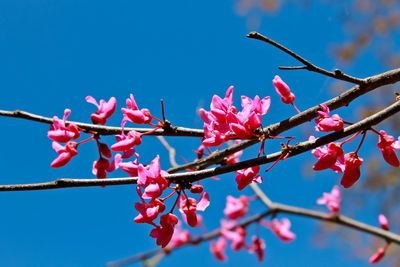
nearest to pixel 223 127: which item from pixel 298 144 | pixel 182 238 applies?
pixel 298 144

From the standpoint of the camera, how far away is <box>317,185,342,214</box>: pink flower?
11.4ft

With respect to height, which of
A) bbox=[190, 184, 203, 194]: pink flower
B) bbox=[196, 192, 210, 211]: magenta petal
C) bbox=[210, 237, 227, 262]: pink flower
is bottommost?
bbox=[196, 192, 210, 211]: magenta petal

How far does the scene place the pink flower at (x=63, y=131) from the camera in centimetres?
159

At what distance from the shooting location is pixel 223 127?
1508mm

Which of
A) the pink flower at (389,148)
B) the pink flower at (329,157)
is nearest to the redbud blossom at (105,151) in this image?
the pink flower at (329,157)

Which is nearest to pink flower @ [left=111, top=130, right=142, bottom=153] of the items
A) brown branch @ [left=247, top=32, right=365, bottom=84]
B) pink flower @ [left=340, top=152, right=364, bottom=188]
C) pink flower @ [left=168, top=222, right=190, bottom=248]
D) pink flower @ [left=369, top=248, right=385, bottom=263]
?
brown branch @ [left=247, top=32, right=365, bottom=84]

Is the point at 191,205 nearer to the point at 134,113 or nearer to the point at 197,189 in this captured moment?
the point at 197,189

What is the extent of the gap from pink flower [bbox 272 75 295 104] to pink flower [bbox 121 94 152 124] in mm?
520

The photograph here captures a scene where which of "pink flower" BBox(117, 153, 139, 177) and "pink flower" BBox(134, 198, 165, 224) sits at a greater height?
"pink flower" BBox(117, 153, 139, 177)

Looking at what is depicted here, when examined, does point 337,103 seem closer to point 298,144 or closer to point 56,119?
point 298,144

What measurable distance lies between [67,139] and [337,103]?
1.02 metres

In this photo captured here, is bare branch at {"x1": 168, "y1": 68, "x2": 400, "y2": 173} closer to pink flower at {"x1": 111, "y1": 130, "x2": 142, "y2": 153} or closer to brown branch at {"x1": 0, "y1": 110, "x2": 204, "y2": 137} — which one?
brown branch at {"x1": 0, "y1": 110, "x2": 204, "y2": 137}

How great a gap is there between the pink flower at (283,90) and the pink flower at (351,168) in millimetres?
311

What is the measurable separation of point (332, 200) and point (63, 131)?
2624mm
